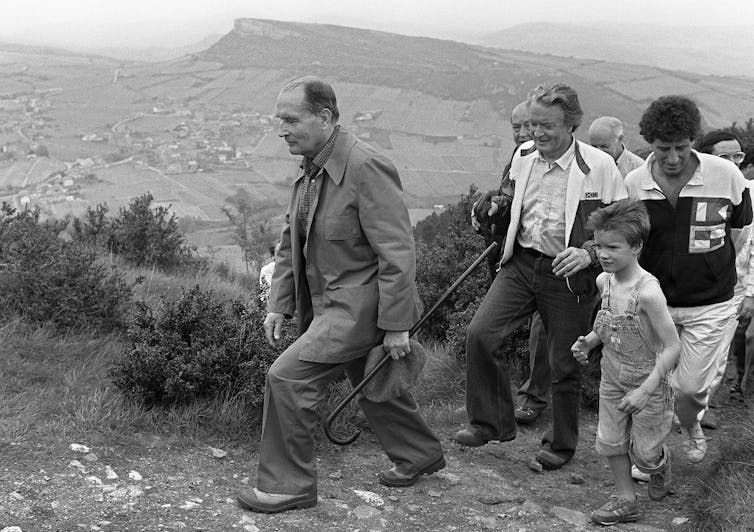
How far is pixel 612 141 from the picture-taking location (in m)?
6.21

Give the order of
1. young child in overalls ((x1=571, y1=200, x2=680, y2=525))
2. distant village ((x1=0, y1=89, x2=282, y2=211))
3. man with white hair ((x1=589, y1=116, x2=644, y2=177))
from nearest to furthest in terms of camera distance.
→ 1. young child in overalls ((x1=571, y1=200, x2=680, y2=525))
2. man with white hair ((x1=589, y1=116, x2=644, y2=177))
3. distant village ((x1=0, y1=89, x2=282, y2=211))

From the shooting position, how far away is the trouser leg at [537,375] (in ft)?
17.4

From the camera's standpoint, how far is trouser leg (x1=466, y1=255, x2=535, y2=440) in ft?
15.0

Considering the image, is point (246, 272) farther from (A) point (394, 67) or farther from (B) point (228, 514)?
(A) point (394, 67)

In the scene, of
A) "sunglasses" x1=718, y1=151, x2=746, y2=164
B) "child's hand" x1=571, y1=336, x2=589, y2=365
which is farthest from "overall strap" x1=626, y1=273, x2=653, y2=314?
"sunglasses" x1=718, y1=151, x2=746, y2=164

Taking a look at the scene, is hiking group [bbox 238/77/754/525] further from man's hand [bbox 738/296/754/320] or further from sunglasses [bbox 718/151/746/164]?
sunglasses [bbox 718/151/746/164]

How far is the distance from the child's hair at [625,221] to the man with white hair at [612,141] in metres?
2.40

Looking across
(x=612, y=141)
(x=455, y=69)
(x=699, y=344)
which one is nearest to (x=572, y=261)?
(x=699, y=344)

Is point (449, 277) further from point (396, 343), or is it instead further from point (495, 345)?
point (396, 343)

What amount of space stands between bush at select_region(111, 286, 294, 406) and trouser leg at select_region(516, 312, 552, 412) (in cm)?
153

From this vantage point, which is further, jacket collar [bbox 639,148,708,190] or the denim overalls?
jacket collar [bbox 639,148,708,190]

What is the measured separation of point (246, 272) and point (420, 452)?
787 cm

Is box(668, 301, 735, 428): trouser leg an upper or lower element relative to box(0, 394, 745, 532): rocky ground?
upper

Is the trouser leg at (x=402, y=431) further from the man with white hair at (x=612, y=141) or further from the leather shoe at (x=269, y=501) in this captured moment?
the man with white hair at (x=612, y=141)
